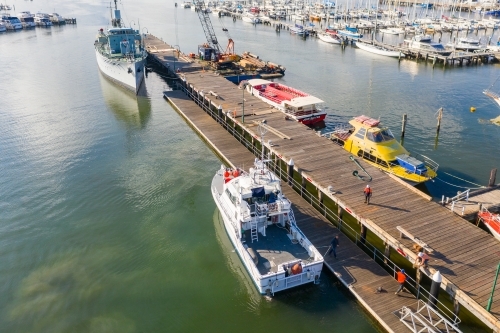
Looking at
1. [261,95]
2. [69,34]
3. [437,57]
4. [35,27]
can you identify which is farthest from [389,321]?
[35,27]

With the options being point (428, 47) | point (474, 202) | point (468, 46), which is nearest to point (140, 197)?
point (474, 202)

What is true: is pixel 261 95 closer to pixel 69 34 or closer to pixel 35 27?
pixel 69 34

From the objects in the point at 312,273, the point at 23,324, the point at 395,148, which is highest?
the point at 395,148

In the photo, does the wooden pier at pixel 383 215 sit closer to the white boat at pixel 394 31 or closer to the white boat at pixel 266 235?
the white boat at pixel 266 235

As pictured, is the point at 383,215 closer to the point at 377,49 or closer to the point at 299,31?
the point at 377,49

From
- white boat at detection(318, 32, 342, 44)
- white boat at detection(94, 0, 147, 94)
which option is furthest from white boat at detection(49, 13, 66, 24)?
white boat at detection(318, 32, 342, 44)

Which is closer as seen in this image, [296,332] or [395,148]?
[296,332]
